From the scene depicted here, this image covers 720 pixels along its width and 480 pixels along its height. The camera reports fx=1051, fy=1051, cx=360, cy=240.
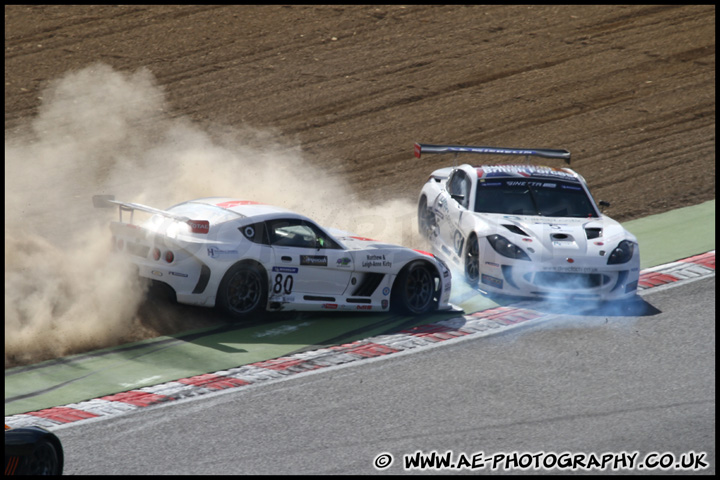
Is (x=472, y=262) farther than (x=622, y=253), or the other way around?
(x=472, y=262)

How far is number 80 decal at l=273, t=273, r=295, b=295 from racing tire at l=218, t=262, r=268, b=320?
11cm

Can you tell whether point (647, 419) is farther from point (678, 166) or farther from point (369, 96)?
point (369, 96)

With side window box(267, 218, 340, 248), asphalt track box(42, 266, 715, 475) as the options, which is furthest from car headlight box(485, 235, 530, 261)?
side window box(267, 218, 340, 248)

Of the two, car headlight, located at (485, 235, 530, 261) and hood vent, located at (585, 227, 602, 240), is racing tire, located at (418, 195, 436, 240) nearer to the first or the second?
car headlight, located at (485, 235, 530, 261)

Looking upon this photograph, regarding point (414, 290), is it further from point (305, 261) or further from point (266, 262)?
point (266, 262)

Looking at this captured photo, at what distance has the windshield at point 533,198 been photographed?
45.1 ft

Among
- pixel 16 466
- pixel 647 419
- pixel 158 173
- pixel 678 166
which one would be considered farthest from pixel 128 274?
pixel 678 166

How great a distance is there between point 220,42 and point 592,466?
18918mm

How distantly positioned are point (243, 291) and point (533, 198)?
4426 mm

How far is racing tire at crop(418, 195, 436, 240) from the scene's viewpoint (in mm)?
15070

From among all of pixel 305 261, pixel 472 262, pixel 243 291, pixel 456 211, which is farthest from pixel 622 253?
pixel 243 291

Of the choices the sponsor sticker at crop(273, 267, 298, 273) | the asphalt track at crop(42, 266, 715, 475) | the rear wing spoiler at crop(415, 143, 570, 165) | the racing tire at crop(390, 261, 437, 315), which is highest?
the rear wing spoiler at crop(415, 143, 570, 165)

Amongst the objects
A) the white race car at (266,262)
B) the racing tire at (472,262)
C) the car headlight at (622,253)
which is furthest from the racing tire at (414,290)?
the car headlight at (622,253)

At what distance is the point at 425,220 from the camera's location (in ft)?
50.5
